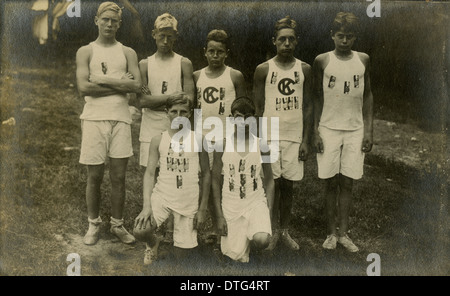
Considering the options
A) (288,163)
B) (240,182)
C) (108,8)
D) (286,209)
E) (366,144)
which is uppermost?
(108,8)

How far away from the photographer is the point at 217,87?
4.76m

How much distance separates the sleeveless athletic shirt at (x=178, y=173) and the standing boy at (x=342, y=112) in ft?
3.55

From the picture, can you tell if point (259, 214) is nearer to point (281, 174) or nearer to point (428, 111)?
point (281, 174)

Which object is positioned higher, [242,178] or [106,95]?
[106,95]

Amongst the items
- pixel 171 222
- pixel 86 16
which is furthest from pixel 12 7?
pixel 171 222

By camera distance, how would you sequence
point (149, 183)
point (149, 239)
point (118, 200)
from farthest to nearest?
point (118, 200)
point (149, 239)
point (149, 183)

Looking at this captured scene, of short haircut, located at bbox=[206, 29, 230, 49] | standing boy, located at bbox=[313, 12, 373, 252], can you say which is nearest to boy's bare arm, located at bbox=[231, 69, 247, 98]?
short haircut, located at bbox=[206, 29, 230, 49]

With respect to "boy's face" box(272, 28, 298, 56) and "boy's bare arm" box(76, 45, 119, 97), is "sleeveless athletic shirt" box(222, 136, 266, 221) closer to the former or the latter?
"boy's face" box(272, 28, 298, 56)

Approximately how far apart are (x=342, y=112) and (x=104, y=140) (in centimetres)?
203

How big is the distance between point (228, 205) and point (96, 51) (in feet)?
5.60

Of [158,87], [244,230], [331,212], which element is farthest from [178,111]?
[331,212]

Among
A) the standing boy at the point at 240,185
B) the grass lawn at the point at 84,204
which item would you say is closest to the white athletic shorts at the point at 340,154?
the grass lawn at the point at 84,204

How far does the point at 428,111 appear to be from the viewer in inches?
197

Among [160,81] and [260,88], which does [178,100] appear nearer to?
[160,81]
